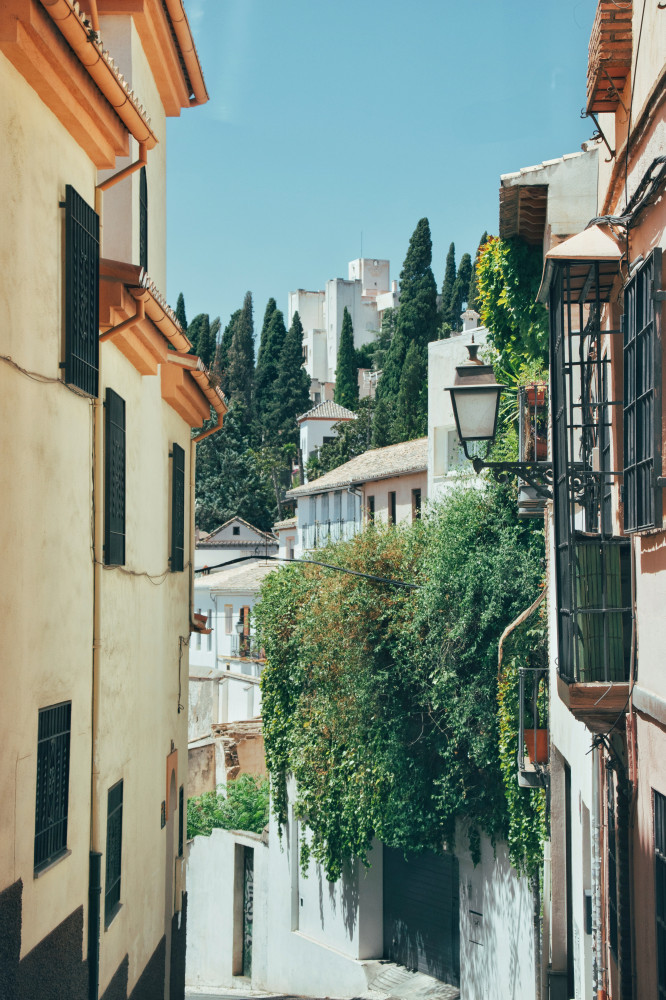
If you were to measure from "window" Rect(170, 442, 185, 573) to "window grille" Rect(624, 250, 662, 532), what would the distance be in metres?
7.70

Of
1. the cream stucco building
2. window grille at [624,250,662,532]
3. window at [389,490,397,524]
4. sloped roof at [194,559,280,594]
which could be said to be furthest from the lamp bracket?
sloped roof at [194,559,280,594]

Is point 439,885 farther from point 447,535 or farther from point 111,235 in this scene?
point 111,235

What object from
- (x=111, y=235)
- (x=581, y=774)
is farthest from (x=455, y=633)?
(x=111, y=235)

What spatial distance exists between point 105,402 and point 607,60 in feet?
15.0

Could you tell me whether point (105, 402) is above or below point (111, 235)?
below

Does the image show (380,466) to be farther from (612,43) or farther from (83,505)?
(612,43)

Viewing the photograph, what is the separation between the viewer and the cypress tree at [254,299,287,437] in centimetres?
8894

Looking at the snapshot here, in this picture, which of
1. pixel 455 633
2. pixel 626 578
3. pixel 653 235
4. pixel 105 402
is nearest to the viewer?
pixel 653 235

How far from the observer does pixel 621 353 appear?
23.1ft

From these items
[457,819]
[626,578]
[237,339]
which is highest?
[237,339]

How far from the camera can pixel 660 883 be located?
5961 millimetres

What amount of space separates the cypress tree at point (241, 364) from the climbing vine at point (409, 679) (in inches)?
2714

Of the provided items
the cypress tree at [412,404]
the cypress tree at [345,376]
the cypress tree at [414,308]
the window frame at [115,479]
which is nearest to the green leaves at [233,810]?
the window frame at [115,479]

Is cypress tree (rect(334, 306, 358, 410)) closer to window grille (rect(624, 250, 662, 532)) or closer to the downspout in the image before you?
the downspout
